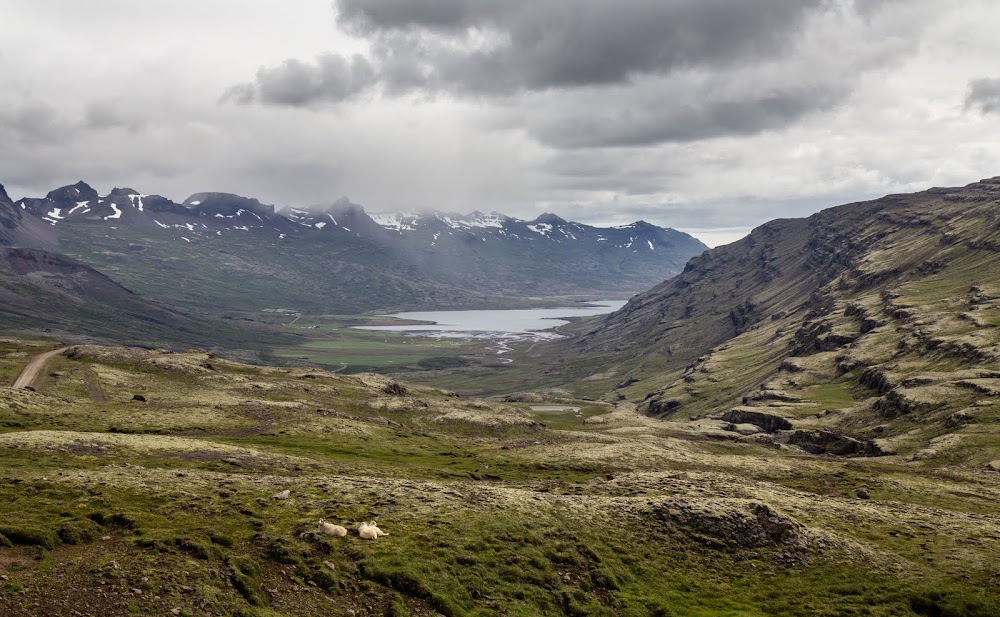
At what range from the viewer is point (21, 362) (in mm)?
130750

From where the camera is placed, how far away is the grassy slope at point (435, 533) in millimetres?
36844

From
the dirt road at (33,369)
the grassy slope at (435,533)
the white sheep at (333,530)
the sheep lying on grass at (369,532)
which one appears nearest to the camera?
the grassy slope at (435,533)

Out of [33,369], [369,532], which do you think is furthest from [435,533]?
[33,369]

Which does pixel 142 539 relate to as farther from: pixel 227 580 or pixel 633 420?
pixel 633 420

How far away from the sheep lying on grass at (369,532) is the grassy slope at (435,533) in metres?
1.14

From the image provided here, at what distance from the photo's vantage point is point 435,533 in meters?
48.6

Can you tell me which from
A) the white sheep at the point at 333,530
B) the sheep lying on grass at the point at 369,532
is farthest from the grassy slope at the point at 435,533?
the white sheep at the point at 333,530

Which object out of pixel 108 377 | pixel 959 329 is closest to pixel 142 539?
pixel 108 377

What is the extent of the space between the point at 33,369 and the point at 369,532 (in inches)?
4415

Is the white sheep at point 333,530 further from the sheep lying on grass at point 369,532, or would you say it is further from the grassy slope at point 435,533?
the grassy slope at point 435,533

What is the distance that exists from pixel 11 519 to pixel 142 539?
Result: 27.1 feet

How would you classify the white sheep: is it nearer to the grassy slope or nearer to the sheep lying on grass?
the sheep lying on grass

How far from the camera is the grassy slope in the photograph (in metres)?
36.8

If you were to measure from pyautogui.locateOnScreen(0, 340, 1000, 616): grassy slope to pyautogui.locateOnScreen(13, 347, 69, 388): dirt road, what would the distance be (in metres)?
18.7
